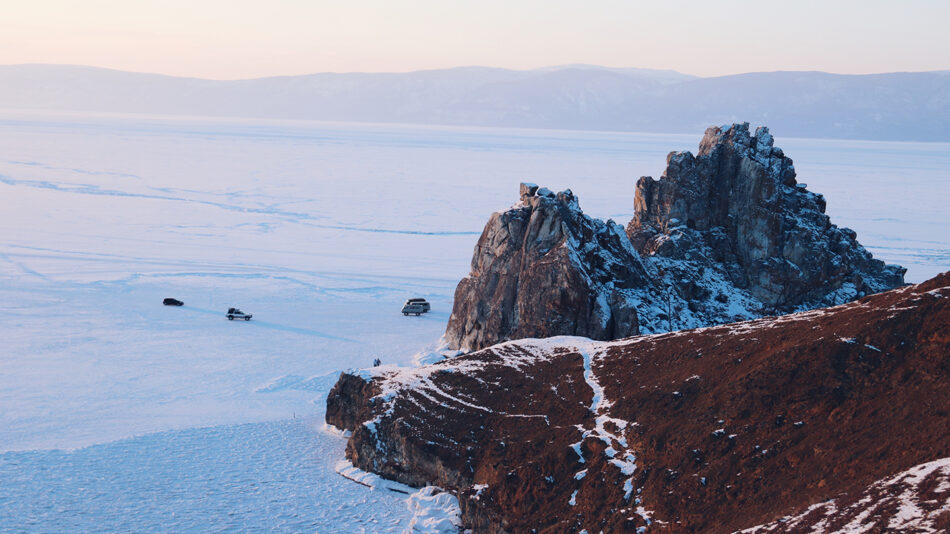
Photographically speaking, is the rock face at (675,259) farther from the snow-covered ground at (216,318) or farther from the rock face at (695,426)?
the rock face at (695,426)

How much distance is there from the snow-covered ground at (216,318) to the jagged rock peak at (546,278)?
4593mm

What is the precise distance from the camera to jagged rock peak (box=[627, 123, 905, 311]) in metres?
52.8

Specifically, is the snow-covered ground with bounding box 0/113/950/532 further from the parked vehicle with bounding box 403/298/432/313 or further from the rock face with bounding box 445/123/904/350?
the rock face with bounding box 445/123/904/350

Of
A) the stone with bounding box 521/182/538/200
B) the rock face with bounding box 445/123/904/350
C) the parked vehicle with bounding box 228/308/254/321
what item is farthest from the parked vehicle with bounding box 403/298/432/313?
the stone with bounding box 521/182/538/200

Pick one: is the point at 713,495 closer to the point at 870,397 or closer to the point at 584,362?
the point at 870,397

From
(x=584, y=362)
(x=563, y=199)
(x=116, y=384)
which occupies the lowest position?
(x=116, y=384)

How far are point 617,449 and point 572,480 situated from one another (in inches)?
72.2

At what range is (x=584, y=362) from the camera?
34750mm

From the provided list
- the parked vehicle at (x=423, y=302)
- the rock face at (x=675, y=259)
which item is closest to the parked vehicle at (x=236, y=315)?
the parked vehicle at (x=423, y=302)

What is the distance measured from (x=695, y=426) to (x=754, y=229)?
2863cm

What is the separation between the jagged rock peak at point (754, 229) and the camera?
173 feet

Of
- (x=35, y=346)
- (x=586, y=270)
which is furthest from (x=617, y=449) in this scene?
(x=35, y=346)

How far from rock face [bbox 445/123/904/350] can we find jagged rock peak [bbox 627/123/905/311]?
0.24 ft

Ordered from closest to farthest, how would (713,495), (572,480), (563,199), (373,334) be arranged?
(713,495) → (572,480) → (563,199) → (373,334)
